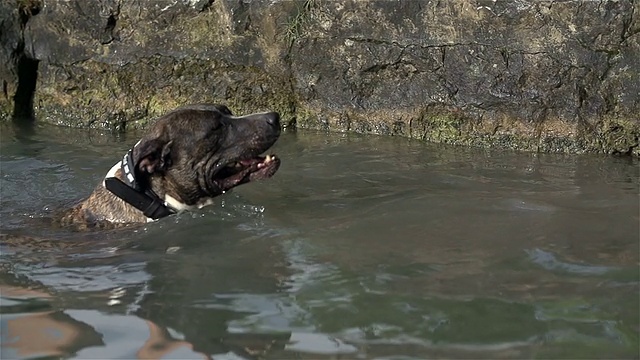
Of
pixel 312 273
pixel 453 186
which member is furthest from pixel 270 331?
pixel 453 186

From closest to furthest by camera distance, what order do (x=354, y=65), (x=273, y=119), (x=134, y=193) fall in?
(x=134, y=193)
(x=273, y=119)
(x=354, y=65)

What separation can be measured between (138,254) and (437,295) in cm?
205

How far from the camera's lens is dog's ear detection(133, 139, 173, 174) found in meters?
6.46

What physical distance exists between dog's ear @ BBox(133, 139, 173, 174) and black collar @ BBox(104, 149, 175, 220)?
57 millimetres

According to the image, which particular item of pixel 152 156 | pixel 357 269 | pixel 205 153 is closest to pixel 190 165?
pixel 205 153

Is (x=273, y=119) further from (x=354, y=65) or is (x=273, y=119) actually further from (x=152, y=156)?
(x=354, y=65)

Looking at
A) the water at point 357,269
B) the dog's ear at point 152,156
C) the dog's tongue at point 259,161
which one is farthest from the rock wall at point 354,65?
the dog's ear at point 152,156

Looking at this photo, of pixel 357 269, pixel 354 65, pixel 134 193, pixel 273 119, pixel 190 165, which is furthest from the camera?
pixel 354 65

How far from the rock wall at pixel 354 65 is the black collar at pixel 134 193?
118 inches

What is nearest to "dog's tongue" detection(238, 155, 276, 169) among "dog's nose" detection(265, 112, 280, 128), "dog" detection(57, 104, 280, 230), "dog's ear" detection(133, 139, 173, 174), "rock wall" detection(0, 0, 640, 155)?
"dog" detection(57, 104, 280, 230)

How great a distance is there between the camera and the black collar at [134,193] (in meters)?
6.40

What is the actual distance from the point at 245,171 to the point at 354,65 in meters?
2.61

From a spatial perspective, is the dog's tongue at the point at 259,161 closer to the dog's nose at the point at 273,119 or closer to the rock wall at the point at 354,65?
the dog's nose at the point at 273,119

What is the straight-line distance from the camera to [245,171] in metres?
6.82
